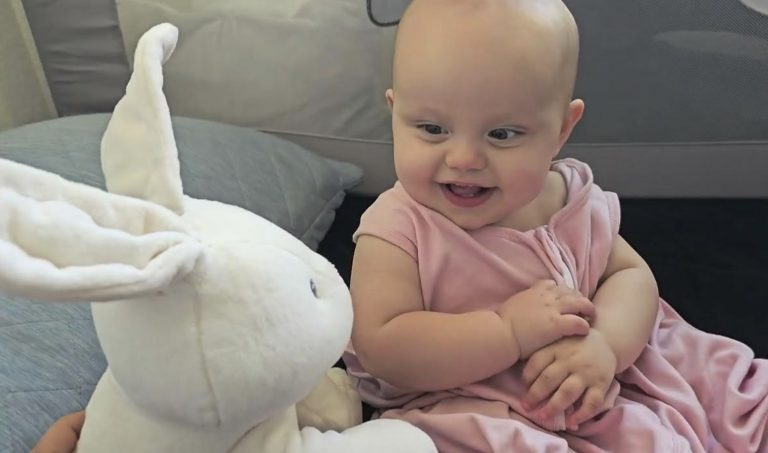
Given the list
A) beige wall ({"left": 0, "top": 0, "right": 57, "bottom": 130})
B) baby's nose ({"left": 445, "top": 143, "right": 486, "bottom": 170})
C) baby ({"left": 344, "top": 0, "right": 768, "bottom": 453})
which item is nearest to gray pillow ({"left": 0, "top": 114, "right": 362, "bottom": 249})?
beige wall ({"left": 0, "top": 0, "right": 57, "bottom": 130})

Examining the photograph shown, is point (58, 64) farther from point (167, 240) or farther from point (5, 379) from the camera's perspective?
point (167, 240)

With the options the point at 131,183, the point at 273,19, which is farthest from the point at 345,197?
the point at 131,183

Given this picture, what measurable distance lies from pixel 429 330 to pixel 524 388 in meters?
0.10

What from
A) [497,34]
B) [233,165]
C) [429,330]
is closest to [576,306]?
[429,330]

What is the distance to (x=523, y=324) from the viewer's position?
2.33 ft

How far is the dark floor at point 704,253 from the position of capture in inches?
43.1

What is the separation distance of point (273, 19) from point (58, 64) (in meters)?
0.35

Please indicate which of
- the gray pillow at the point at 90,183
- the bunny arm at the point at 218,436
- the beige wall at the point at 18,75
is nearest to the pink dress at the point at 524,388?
the bunny arm at the point at 218,436

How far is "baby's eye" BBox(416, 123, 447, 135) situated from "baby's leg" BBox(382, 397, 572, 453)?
0.23 m

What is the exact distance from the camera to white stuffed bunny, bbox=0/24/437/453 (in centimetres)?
42

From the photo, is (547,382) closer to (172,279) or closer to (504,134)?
(504,134)

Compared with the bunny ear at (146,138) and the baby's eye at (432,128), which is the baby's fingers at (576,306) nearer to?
the baby's eye at (432,128)

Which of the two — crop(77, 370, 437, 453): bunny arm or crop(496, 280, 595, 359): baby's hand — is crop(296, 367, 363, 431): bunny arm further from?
crop(496, 280, 595, 359): baby's hand

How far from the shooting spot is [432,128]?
0.71 m
